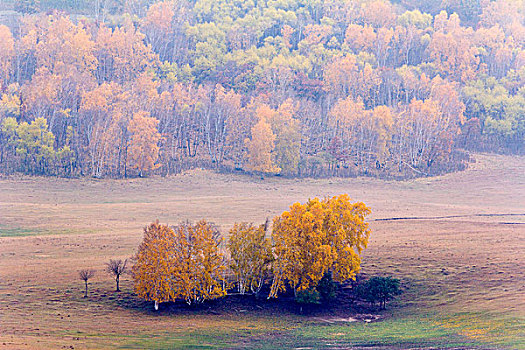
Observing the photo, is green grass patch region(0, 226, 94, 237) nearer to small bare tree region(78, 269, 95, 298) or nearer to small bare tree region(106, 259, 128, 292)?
small bare tree region(106, 259, 128, 292)

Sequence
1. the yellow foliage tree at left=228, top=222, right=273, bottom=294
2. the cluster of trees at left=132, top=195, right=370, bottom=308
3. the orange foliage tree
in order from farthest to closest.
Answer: the orange foliage tree < the yellow foliage tree at left=228, top=222, right=273, bottom=294 < the cluster of trees at left=132, top=195, right=370, bottom=308

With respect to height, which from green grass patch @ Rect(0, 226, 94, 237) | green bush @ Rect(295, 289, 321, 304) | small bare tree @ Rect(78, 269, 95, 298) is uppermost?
green grass patch @ Rect(0, 226, 94, 237)

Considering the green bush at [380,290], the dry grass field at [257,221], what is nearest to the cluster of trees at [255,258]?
the green bush at [380,290]

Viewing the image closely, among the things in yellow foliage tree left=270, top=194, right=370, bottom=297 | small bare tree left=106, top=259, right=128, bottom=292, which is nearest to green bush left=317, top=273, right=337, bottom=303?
yellow foliage tree left=270, top=194, right=370, bottom=297

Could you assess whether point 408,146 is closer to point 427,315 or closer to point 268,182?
point 268,182

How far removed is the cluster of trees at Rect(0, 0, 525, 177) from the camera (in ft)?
316

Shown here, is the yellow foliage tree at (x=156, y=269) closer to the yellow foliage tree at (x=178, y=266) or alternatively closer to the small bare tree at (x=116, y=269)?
the yellow foliage tree at (x=178, y=266)

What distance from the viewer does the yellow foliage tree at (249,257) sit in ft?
177

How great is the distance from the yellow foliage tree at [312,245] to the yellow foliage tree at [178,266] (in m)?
5.08

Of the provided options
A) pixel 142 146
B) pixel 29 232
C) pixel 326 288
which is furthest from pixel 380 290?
pixel 142 146

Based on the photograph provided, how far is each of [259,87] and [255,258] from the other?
72.7 m

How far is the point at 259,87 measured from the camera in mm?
123312

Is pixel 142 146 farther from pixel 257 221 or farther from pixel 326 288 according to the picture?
pixel 326 288

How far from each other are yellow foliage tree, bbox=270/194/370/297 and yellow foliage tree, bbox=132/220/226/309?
508cm
